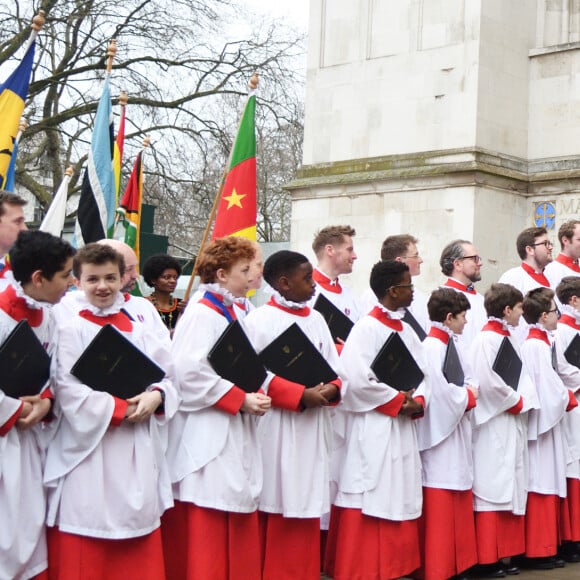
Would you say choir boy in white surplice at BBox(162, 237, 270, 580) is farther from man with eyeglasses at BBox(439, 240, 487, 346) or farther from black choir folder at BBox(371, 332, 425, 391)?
man with eyeglasses at BBox(439, 240, 487, 346)

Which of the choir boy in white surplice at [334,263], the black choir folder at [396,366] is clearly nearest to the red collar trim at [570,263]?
the choir boy in white surplice at [334,263]

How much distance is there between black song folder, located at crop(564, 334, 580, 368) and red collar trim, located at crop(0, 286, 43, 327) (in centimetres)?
490

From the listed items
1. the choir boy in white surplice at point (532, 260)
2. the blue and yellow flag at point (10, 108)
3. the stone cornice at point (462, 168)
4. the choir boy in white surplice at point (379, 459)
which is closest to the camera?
the choir boy in white surplice at point (379, 459)

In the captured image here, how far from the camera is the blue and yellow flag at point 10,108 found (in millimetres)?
8264

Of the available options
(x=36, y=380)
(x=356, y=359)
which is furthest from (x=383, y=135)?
(x=36, y=380)

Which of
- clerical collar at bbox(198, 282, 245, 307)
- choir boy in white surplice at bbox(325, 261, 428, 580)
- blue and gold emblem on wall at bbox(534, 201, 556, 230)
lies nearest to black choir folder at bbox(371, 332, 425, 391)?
choir boy in white surplice at bbox(325, 261, 428, 580)

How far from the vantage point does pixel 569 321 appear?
8805mm

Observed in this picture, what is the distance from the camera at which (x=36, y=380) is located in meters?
5.02

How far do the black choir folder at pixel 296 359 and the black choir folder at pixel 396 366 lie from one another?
503 mm

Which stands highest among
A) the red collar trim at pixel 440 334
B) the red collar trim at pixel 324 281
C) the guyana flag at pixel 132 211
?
the guyana flag at pixel 132 211

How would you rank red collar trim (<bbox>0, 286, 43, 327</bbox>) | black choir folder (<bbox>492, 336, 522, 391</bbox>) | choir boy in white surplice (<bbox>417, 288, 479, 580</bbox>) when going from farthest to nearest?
black choir folder (<bbox>492, 336, 522, 391</bbox>), choir boy in white surplice (<bbox>417, 288, 479, 580</bbox>), red collar trim (<bbox>0, 286, 43, 327</bbox>)

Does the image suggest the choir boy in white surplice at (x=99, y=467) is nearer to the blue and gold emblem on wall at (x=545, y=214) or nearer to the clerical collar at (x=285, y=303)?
the clerical collar at (x=285, y=303)

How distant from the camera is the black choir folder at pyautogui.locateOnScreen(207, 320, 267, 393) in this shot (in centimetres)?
585

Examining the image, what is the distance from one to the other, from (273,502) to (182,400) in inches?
35.7
